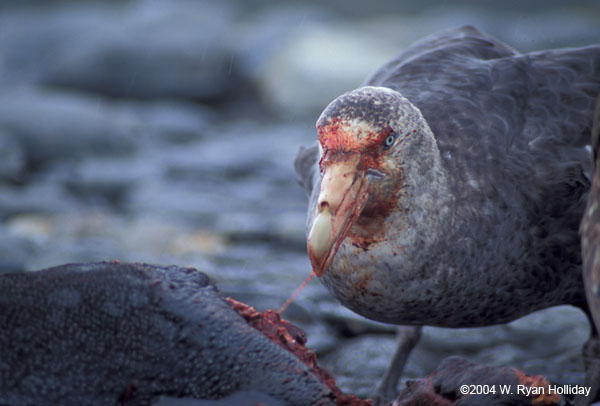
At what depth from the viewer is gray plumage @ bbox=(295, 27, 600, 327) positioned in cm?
317

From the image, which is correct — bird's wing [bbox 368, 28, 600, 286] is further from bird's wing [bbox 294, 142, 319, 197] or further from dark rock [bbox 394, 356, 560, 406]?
dark rock [bbox 394, 356, 560, 406]

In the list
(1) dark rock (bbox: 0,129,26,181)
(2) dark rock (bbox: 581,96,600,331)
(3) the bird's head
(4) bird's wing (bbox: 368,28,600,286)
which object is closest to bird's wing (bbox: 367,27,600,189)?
(4) bird's wing (bbox: 368,28,600,286)

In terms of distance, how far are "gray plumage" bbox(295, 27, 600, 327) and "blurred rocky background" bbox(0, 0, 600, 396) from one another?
85 cm

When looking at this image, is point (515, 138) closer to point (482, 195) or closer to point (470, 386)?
point (482, 195)

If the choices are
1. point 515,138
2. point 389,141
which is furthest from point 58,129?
point 389,141

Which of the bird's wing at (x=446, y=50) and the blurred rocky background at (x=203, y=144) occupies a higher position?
the bird's wing at (x=446, y=50)

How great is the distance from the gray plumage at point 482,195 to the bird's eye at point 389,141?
8cm

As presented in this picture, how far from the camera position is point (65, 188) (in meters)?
7.15

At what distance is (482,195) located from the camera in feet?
10.9

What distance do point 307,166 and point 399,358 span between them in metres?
1.11

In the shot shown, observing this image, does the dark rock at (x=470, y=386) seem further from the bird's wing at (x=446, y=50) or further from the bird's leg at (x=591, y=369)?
the bird's wing at (x=446, y=50)

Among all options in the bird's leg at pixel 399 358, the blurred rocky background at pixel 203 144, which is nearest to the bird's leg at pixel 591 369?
the blurred rocky background at pixel 203 144

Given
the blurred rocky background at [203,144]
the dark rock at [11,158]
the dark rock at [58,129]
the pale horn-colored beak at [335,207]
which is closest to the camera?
the pale horn-colored beak at [335,207]

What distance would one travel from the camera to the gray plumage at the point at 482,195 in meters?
3.17
